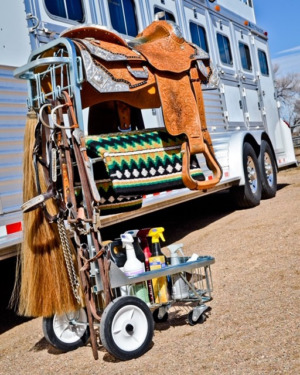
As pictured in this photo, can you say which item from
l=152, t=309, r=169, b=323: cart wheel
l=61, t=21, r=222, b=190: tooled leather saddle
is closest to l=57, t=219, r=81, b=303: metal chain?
l=152, t=309, r=169, b=323: cart wheel

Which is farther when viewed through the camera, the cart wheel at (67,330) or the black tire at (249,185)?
the black tire at (249,185)

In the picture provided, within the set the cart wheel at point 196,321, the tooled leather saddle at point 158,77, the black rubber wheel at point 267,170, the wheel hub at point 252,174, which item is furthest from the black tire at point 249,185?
the cart wheel at point 196,321

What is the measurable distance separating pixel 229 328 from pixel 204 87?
3899mm

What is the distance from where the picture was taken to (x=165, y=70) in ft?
10.8

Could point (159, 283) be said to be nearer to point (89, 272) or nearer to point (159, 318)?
point (159, 318)

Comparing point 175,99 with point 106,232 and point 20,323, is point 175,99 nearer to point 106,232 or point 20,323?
point 20,323

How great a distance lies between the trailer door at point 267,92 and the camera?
893 centimetres

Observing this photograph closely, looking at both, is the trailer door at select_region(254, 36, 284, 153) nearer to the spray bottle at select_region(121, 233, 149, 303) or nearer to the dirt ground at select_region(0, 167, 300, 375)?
the dirt ground at select_region(0, 167, 300, 375)

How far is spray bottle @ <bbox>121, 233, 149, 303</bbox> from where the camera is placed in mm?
3023

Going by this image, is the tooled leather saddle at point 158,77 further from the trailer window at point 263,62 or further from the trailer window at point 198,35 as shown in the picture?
the trailer window at point 263,62

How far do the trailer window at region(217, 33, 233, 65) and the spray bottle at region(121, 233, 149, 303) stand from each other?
193 inches

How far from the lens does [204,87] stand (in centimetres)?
643

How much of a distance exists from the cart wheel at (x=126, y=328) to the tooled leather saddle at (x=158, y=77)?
79 centimetres

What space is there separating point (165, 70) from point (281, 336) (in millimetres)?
1596
